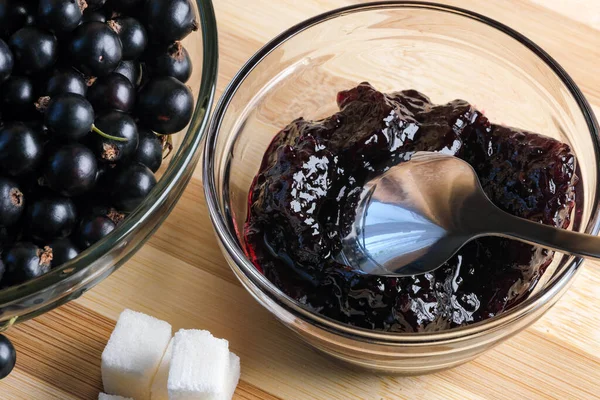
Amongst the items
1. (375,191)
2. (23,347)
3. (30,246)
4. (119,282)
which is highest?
(375,191)

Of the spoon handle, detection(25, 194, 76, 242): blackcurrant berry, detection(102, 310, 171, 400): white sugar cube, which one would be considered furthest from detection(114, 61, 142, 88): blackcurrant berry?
the spoon handle

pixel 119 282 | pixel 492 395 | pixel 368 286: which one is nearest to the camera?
pixel 368 286

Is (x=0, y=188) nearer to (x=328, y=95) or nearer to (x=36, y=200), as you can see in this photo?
(x=36, y=200)

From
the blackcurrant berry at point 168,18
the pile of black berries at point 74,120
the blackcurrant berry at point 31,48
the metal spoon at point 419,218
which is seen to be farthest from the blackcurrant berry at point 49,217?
the metal spoon at point 419,218

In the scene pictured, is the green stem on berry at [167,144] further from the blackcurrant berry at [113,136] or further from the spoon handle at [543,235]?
the spoon handle at [543,235]

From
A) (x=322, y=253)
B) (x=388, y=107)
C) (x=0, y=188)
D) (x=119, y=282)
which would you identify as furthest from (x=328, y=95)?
(x=0, y=188)

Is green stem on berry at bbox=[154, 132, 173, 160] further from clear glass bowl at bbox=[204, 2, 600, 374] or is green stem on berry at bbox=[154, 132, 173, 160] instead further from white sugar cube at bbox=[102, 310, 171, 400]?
white sugar cube at bbox=[102, 310, 171, 400]

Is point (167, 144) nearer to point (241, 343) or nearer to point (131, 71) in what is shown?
point (131, 71)
